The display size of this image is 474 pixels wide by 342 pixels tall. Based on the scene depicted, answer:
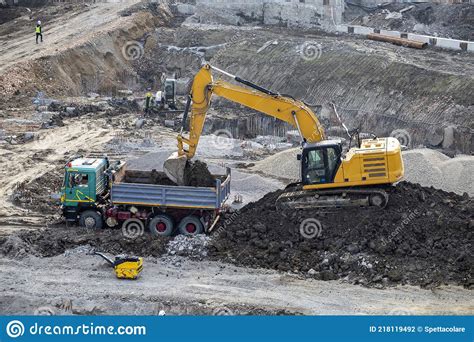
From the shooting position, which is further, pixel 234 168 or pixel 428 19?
pixel 428 19

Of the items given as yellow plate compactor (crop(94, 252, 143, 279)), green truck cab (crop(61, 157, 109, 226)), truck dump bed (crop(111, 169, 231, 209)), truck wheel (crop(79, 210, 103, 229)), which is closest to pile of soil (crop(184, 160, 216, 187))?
truck dump bed (crop(111, 169, 231, 209))

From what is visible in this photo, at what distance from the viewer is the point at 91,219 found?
18609mm

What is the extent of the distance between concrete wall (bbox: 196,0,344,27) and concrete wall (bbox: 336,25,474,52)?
1935mm

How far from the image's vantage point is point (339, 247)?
16.8 meters

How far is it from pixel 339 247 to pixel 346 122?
15.7 metres

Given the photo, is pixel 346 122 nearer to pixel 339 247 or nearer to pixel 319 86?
pixel 319 86

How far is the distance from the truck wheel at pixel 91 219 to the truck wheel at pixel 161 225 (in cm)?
134

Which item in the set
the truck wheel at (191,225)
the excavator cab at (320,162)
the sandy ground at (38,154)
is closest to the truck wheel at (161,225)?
the truck wheel at (191,225)

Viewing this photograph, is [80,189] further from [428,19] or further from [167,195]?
[428,19]

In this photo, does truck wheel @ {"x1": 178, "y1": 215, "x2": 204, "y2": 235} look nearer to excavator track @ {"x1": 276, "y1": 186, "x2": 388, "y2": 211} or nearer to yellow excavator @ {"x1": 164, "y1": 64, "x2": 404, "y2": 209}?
yellow excavator @ {"x1": 164, "y1": 64, "x2": 404, "y2": 209}

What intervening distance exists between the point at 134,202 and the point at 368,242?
5.52m

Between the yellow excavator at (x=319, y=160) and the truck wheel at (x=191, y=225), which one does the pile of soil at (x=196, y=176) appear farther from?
the truck wheel at (x=191, y=225)

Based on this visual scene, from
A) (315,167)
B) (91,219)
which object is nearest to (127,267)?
(91,219)

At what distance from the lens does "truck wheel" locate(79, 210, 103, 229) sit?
1859 cm
